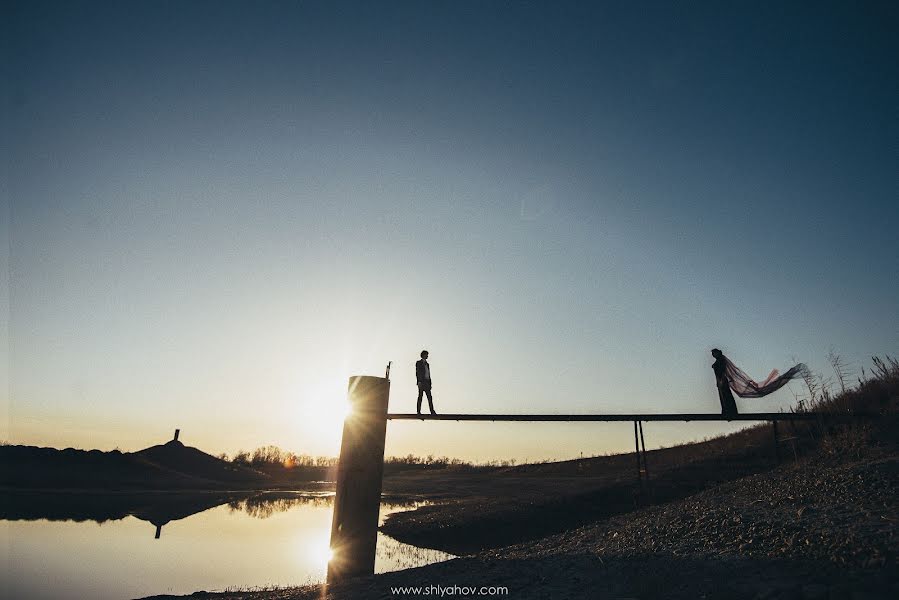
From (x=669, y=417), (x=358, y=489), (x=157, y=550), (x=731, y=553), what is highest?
(x=669, y=417)

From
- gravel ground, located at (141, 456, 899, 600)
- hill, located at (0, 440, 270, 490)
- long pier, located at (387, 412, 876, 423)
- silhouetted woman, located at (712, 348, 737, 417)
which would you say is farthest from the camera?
hill, located at (0, 440, 270, 490)

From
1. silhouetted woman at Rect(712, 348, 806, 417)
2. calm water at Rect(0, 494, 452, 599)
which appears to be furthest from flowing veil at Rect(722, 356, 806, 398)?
calm water at Rect(0, 494, 452, 599)

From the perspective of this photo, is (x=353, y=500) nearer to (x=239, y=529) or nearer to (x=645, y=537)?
(x=645, y=537)

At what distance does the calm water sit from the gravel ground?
354 inches

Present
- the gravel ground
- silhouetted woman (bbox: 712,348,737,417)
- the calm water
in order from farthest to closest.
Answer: the calm water
silhouetted woman (bbox: 712,348,737,417)
the gravel ground

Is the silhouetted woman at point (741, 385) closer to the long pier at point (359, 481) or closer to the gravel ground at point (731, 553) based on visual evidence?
the gravel ground at point (731, 553)

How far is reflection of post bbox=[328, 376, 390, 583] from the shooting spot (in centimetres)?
714

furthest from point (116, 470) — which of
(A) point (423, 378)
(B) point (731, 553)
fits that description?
(B) point (731, 553)

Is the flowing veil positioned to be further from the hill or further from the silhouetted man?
the hill

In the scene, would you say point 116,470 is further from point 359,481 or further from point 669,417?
point 669,417

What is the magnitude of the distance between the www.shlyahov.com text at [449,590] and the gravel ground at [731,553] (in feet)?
0.11

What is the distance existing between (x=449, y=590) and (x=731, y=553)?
10.5 feet

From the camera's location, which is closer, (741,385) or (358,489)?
(358,489)

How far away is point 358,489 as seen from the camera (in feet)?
23.5
